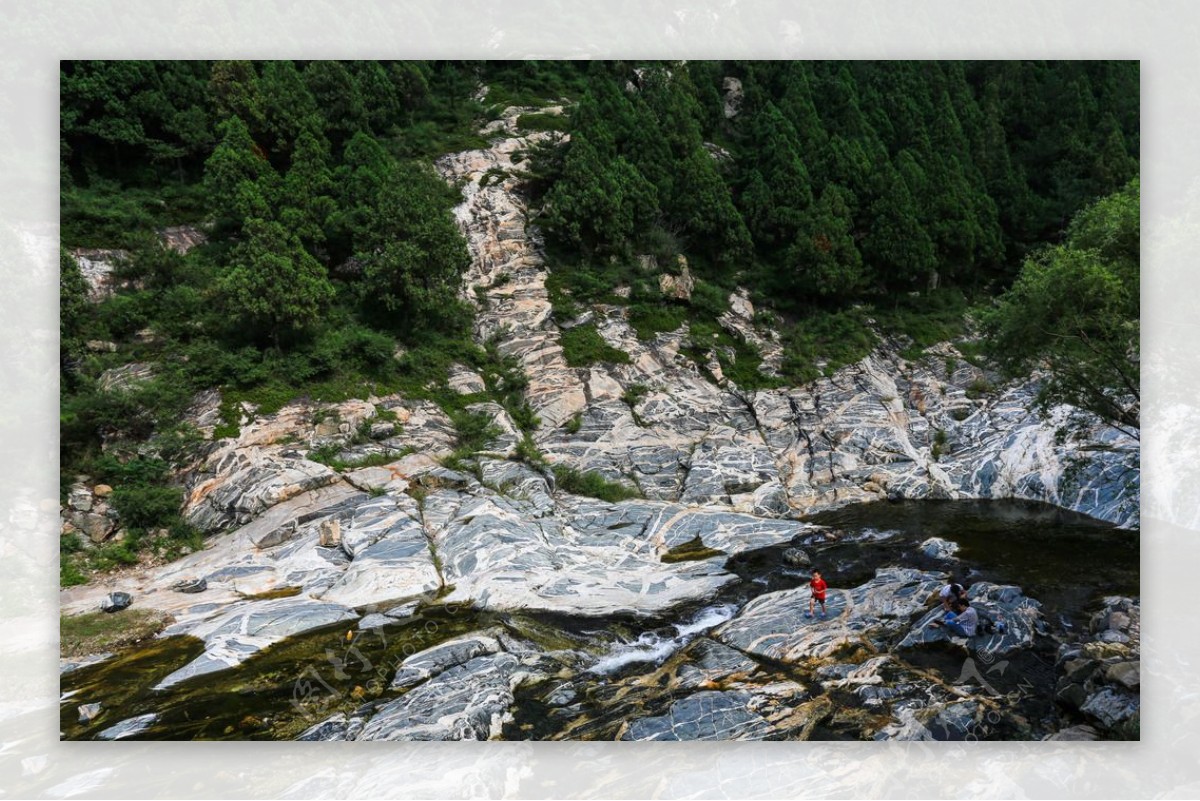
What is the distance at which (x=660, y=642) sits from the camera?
31.6ft

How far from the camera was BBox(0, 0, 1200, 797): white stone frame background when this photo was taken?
24.4 feet

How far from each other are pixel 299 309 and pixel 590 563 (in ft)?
28.2

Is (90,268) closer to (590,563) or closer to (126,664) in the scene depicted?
(126,664)

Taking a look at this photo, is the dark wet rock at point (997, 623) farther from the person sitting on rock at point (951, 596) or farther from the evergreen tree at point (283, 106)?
the evergreen tree at point (283, 106)

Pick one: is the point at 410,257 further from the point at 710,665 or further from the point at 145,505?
the point at 710,665

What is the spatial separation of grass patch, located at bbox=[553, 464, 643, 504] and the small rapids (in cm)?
477

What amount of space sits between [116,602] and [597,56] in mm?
11104

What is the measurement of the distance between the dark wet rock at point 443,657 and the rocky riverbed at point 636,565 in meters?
0.04

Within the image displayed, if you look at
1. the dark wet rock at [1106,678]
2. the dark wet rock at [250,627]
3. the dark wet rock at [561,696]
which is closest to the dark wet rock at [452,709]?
the dark wet rock at [561,696]

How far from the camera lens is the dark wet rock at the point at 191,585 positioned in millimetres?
10766

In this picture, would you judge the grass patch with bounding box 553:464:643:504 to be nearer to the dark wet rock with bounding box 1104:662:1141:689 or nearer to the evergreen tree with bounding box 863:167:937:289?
the dark wet rock with bounding box 1104:662:1141:689

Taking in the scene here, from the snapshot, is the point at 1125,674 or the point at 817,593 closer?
the point at 1125,674

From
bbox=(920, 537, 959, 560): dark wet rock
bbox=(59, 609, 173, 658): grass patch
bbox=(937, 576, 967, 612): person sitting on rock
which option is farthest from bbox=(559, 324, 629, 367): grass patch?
bbox=(59, 609, 173, 658): grass patch

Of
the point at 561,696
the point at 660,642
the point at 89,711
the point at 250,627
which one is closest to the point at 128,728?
the point at 89,711
